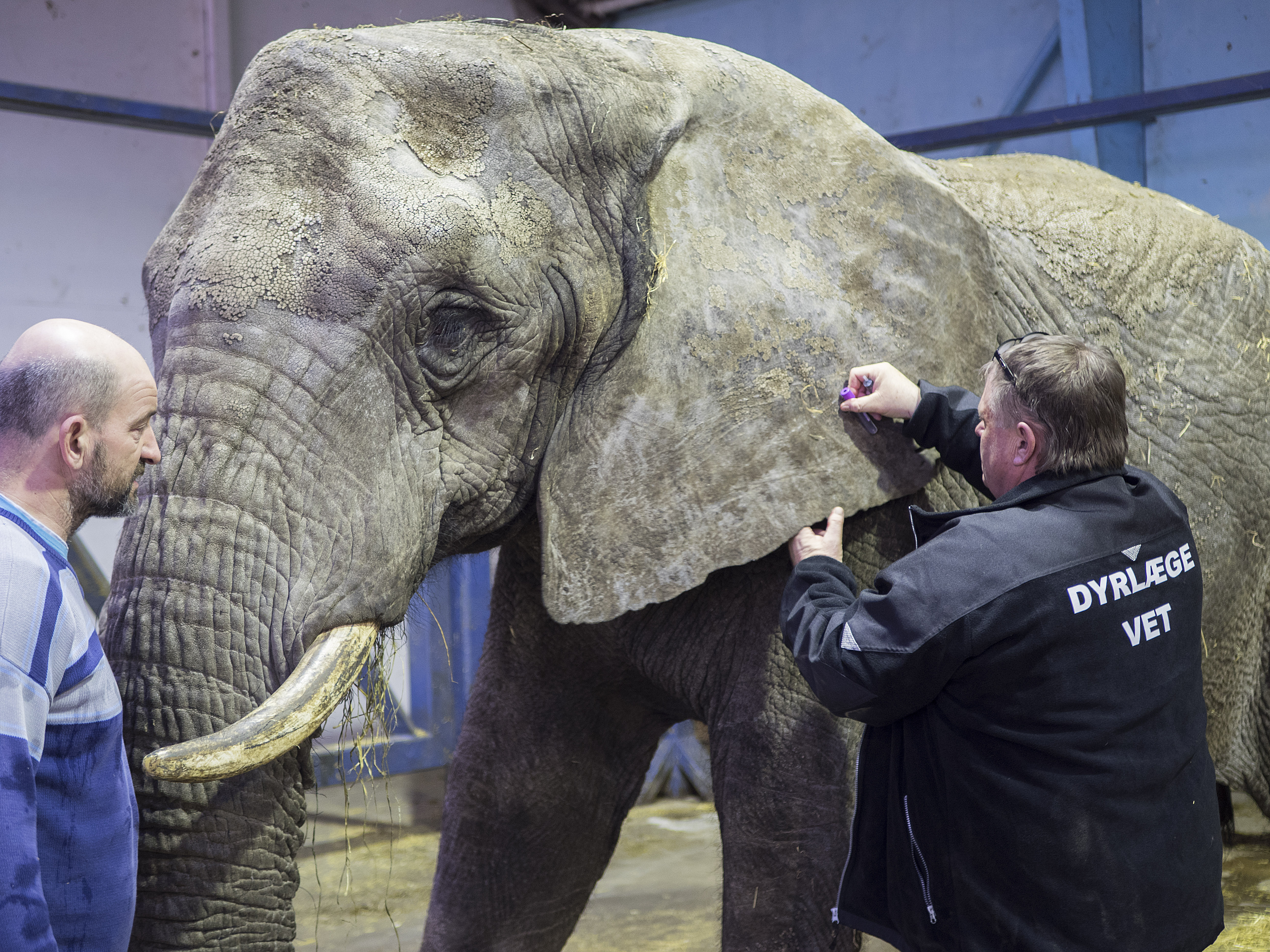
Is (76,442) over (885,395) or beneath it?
over

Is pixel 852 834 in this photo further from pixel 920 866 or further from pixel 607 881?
pixel 607 881

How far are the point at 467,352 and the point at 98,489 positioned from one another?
0.62 meters

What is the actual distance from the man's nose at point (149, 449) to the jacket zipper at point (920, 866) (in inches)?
45.0

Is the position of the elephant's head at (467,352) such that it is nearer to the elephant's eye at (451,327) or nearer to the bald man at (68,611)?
the elephant's eye at (451,327)

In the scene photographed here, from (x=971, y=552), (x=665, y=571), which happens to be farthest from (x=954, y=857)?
(x=665, y=571)

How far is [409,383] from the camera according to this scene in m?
1.93

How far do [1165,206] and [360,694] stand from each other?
215cm

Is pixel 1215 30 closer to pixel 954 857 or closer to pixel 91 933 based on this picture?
pixel 954 857

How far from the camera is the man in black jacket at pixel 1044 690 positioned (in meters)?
1.70

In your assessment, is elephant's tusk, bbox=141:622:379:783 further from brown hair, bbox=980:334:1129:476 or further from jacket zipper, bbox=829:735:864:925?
brown hair, bbox=980:334:1129:476

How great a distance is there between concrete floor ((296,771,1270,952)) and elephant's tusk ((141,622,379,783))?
180 centimetres

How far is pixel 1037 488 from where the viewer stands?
178 centimetres

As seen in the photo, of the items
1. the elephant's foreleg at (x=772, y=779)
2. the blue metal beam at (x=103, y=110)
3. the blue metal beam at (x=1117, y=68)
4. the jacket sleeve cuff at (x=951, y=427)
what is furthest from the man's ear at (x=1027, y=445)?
the blue metal beam at (x=1117, y=68)

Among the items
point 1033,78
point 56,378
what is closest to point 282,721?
point 56,378
